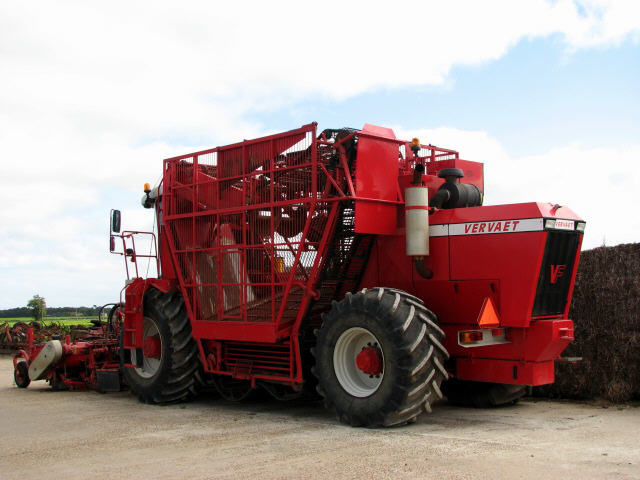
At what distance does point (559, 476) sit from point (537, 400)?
474 cm

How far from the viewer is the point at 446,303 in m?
8.77

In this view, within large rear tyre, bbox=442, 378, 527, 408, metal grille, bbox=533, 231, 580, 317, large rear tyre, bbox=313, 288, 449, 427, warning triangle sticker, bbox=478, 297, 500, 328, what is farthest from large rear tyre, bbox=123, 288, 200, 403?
metal grille, bbox=533, 231, 580, 317

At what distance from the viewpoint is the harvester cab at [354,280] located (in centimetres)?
805

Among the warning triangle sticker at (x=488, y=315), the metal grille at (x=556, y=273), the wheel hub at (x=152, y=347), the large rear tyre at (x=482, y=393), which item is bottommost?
the large rear tyre at (x=482, y=393)

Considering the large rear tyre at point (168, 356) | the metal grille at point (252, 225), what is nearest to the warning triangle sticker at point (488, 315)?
the metal grille at point (252, 225)

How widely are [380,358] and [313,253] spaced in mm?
1698

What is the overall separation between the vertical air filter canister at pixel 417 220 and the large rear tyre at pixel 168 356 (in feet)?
13.4

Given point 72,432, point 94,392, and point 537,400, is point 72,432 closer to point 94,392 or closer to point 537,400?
point 94,392

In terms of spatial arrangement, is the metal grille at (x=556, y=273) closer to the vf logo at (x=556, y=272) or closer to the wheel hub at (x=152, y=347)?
the vf logo at (x=556, y=272)

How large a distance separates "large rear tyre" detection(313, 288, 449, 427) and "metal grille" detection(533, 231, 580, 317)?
4.48ft

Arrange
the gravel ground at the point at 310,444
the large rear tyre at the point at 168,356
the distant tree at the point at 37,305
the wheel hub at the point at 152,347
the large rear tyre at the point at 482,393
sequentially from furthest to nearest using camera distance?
the distant tree at the point at 37,305
the wheel hub at the point at 152,347
the large rear tyre at the point at 168,356
the large rear tyre at the point at 482,393
the gravel ground at the point at 310,444

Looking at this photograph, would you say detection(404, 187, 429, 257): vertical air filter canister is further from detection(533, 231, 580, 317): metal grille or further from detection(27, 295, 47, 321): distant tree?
detection(27, 295, 47, 321): distant tree

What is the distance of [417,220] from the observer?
28.2 feet

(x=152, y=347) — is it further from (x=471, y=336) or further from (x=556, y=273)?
(x=556, y=273)
